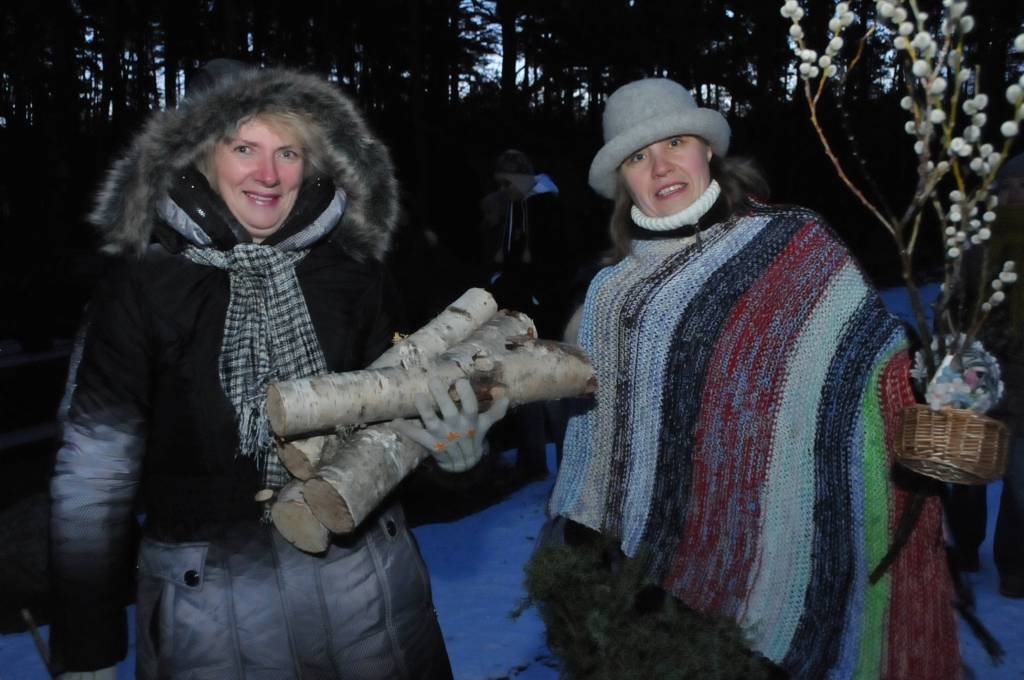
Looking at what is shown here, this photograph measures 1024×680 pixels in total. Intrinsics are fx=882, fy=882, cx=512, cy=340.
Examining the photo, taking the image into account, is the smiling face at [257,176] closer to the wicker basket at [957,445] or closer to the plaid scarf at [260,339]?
the plaid scarf at [260,339]

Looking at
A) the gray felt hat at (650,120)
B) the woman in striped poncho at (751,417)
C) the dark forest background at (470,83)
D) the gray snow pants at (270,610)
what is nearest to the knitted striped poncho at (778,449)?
the woman in striped poncho at (751,417)

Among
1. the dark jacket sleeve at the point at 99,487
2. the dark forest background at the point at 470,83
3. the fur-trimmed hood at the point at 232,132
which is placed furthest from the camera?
the dark forest background at the point at 470,83

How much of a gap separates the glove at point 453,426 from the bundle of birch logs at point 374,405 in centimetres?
3

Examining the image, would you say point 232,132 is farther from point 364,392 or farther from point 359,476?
point 359,476

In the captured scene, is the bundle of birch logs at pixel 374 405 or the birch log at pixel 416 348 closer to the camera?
the bundle of birch logs at pixel 374 405

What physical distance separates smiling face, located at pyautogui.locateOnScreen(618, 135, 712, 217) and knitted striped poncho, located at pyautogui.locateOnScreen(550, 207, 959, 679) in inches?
4.8

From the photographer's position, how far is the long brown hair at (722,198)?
8.34 feet

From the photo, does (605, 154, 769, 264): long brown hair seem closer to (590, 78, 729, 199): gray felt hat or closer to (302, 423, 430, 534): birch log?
(590, 78, 729, 199): gray felt hat

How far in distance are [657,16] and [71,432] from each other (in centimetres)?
1690

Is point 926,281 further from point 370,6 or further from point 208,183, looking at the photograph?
point 208,183

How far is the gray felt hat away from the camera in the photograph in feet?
8.16

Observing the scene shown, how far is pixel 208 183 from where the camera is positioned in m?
2.01

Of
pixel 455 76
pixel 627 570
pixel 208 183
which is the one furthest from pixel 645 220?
pixel 455 76

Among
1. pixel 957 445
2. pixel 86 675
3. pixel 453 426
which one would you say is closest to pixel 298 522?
pixel 453 426
